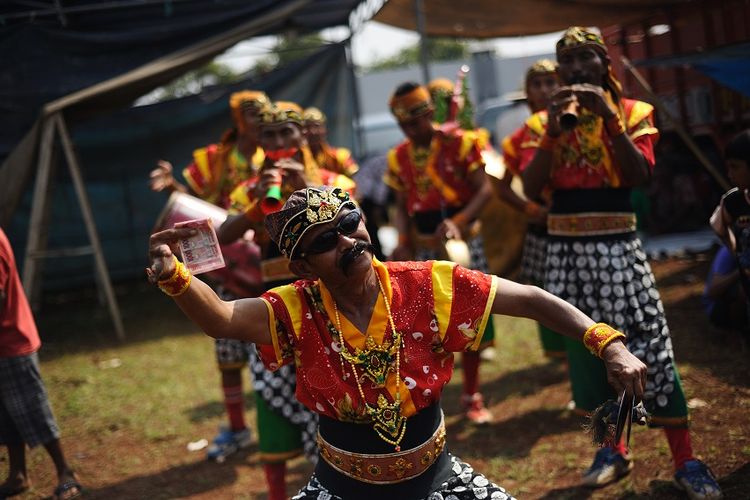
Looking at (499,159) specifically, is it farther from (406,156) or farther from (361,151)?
(361,151)

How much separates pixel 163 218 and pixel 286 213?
7.93 ft

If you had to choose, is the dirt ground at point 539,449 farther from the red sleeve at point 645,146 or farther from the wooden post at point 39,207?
the wooden post at point 39,207

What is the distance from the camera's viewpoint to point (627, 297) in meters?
3.76

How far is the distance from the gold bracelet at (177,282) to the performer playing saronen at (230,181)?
2.68 meters

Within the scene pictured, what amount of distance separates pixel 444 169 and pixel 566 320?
3145mm

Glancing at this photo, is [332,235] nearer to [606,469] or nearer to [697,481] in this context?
[697,481]

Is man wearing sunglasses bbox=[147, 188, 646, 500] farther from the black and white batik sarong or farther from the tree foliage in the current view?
the tree foliage

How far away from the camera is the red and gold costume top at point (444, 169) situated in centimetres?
553

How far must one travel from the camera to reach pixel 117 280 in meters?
10.8

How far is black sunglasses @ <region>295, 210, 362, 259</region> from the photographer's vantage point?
2526mm

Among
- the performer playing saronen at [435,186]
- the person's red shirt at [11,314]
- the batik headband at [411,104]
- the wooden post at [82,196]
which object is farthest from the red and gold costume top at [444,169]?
the wooden post at [82,196]

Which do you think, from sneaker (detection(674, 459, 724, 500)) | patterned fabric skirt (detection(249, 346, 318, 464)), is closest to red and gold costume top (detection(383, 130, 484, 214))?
patterned fabric skirt (detection(249, 346, 318, 464))

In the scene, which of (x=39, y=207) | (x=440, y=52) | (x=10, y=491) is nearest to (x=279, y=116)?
(x=10, y=491)

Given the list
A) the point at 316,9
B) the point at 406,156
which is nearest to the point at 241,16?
the point at 316,9
